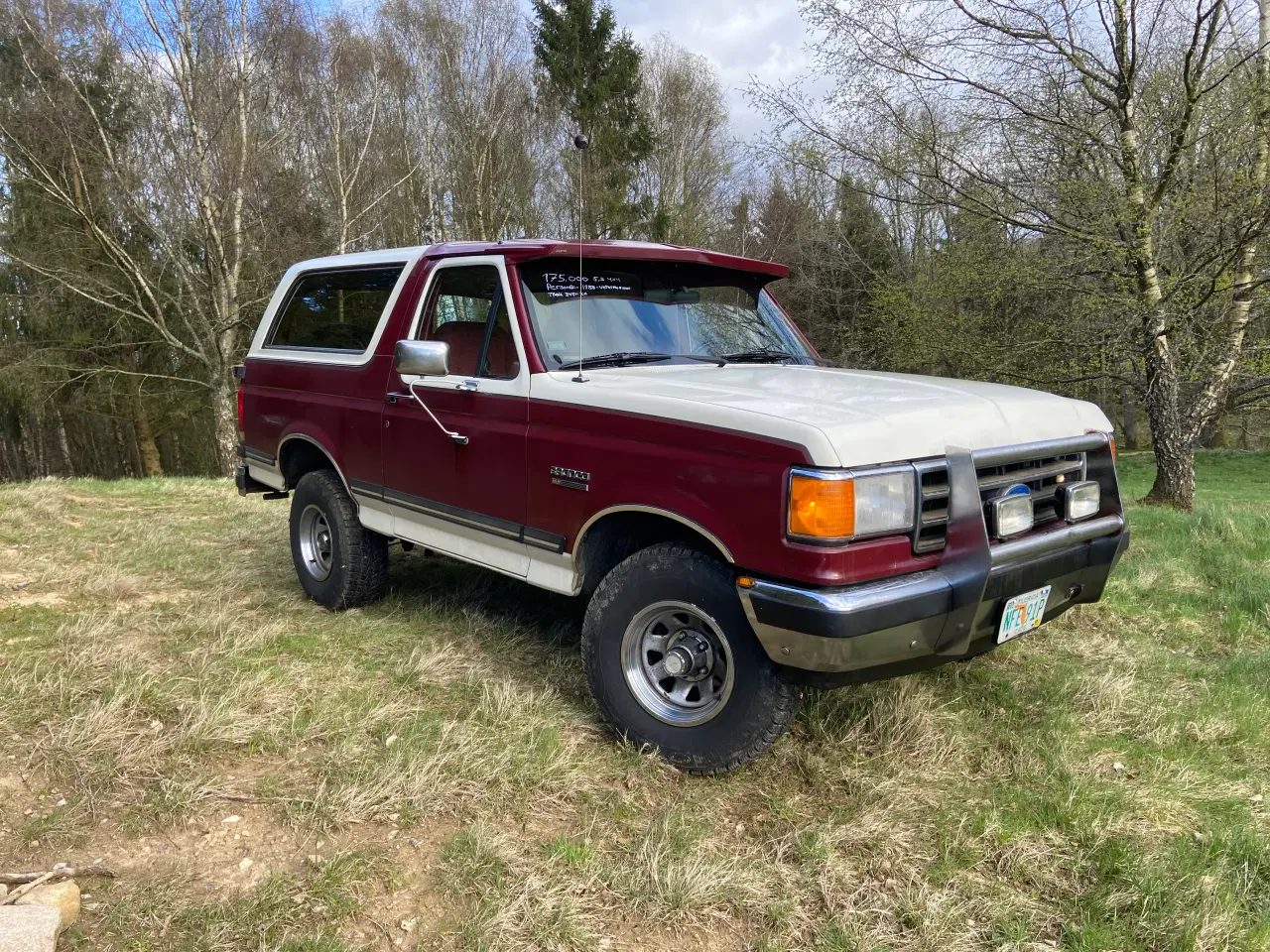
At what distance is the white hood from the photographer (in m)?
2.56

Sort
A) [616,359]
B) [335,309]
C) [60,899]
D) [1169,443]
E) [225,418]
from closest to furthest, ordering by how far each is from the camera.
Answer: [60,899] → [616,359] → [335,309] → [1169,443] → [225,418]

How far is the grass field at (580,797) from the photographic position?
88.0 inches

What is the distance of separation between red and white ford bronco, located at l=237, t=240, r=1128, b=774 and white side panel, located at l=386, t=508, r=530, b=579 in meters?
0.01

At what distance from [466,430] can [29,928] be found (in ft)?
7.55

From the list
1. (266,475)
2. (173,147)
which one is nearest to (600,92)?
(173,147)

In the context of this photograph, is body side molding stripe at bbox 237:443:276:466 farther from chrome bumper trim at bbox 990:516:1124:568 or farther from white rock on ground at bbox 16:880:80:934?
chrome bumper trim at bbox 990:516:1124:568

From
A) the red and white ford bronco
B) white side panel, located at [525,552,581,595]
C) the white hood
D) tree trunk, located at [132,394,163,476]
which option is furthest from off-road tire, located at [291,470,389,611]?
tree trunk, located at [132,394,163,476]

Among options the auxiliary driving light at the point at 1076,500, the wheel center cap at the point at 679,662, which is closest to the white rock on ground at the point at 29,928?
the wheel center cap at the point at 679,662

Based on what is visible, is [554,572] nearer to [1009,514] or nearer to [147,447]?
[1009,514]

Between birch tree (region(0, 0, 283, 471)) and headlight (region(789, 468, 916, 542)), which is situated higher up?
birch tree (region(0, 0, 283, 471))

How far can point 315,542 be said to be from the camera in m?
5.02

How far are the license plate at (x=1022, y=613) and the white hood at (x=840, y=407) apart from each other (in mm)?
560

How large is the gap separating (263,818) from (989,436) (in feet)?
9.15

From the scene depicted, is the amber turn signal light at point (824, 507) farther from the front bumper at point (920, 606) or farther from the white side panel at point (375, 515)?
the white side panel at point (375, 515)
